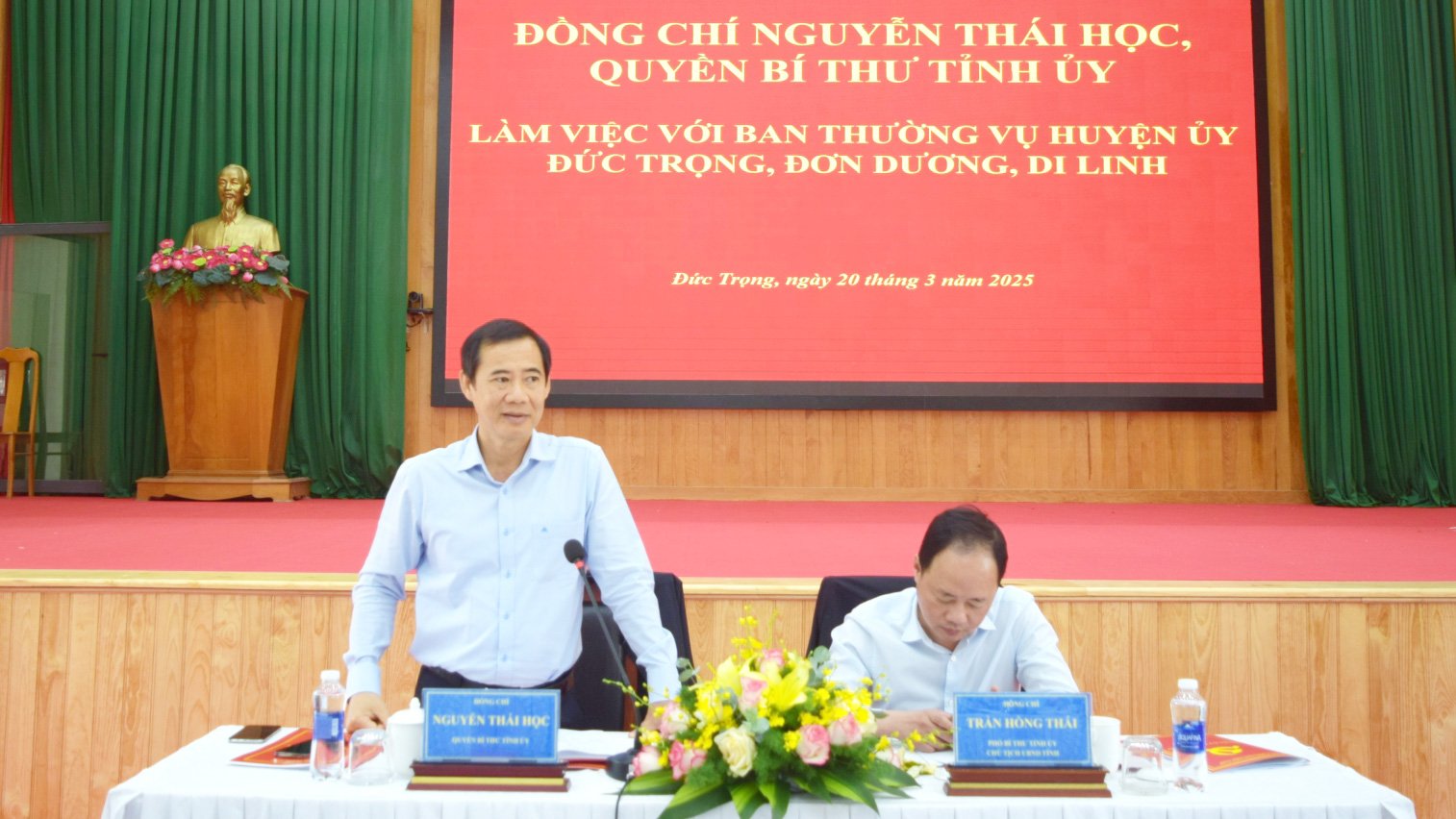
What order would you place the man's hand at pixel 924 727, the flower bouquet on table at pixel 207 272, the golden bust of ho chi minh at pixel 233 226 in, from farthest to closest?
1. the golden bust of ho chi minh at pixel 233 226
2. the flower bouquet on table at pixel 207 272
3. the man's hand at pixel 924 727

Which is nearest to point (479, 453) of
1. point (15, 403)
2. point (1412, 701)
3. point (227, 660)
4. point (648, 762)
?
point (648, 762)

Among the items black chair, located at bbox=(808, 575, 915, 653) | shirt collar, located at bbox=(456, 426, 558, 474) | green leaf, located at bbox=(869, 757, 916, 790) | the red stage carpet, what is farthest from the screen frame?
green leaf, located at bbox=(869, 757, 916, 790)

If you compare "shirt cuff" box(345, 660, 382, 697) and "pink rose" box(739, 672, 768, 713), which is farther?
"shirt cuff" box(345, 660, 382, 697)

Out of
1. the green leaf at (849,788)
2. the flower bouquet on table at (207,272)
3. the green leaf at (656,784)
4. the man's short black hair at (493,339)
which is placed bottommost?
the green leaf at (656,784)

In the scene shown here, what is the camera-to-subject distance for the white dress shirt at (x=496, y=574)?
1804mm

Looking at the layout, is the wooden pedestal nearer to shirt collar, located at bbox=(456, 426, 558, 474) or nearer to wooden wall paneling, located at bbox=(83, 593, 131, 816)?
wooden wall paneling, located at bbox=(83, 593, 131, 816)

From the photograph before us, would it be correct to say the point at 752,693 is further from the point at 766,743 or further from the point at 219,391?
the point at 219,391

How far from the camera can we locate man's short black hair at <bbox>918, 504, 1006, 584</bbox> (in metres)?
1.68

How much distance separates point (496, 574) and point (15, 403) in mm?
4627

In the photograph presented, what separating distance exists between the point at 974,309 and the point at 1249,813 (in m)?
4.25

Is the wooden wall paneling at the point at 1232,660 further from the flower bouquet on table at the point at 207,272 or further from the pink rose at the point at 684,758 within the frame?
the flower bouquet on table at the point at 207,272

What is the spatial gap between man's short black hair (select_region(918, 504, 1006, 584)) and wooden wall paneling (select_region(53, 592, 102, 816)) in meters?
1.79

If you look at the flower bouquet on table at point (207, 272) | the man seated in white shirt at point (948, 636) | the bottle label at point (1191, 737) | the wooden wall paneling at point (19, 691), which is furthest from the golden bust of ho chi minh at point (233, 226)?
the bottle label at point (1191, 737)

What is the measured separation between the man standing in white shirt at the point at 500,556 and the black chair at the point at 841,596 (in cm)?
31
